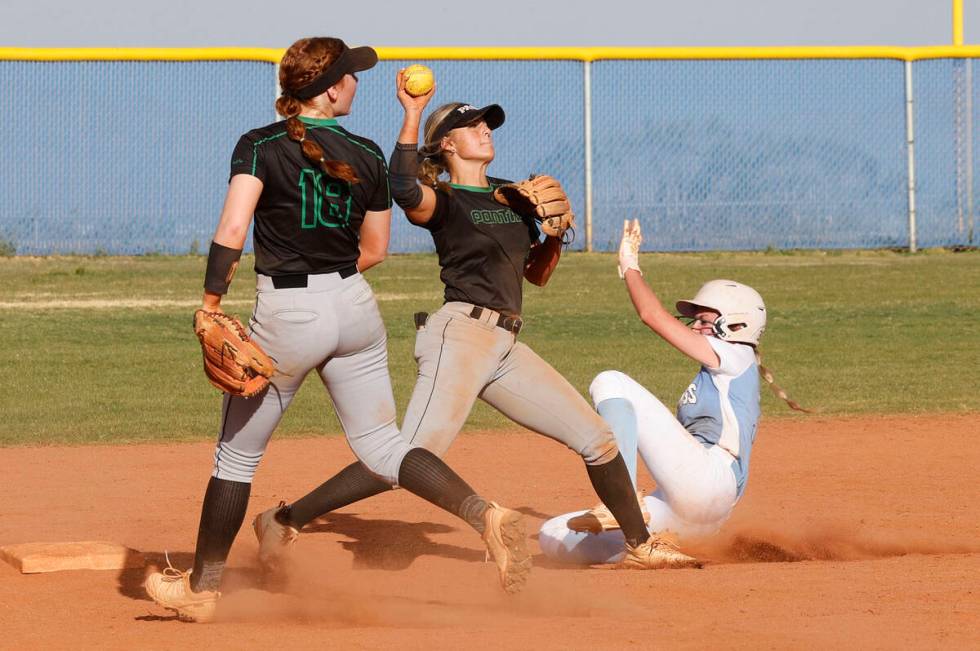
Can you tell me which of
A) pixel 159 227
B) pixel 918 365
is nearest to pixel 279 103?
pixel 918 365

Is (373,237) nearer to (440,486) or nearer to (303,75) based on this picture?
(303,75)

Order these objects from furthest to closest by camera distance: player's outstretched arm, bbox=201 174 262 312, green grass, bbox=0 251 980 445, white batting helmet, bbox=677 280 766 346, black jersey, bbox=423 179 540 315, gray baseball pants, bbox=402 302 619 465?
green grass, bbox=0 251 980 445, white batting helmet, bbox=677 280 766 346, black jersey, bbox=423 179 540 315, gray baseball pants, bbox=402 302 619 465, player's outstretched arm, bbox=201 174 262 312

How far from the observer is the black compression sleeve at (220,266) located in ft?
14.8

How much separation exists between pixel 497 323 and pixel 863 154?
1611 cm

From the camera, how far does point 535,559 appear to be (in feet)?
19.7

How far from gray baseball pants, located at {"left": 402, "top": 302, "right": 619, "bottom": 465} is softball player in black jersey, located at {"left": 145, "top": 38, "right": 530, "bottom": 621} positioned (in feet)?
1.51

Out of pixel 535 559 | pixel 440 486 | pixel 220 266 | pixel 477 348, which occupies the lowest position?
pixel 535 559

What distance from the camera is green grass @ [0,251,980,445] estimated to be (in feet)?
33.7

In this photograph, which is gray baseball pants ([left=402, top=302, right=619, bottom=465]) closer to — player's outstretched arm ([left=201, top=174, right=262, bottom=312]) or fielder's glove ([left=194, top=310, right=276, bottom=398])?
fielder's glove ([left=194, top=310, right=276, bottom=398])

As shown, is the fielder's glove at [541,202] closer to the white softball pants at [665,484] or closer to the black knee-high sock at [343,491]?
the white softball pants at [665,484]

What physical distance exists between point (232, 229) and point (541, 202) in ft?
4.50

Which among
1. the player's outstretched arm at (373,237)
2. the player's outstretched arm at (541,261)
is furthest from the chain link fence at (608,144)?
the player's outstretched arm at (373,237)

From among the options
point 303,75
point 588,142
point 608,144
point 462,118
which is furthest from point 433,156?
point 608,144

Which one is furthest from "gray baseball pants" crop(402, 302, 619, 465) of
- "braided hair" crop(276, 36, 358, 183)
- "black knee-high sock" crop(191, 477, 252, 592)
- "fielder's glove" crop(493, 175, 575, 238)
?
"braided hair" crop(276, 36, 358, 183)
